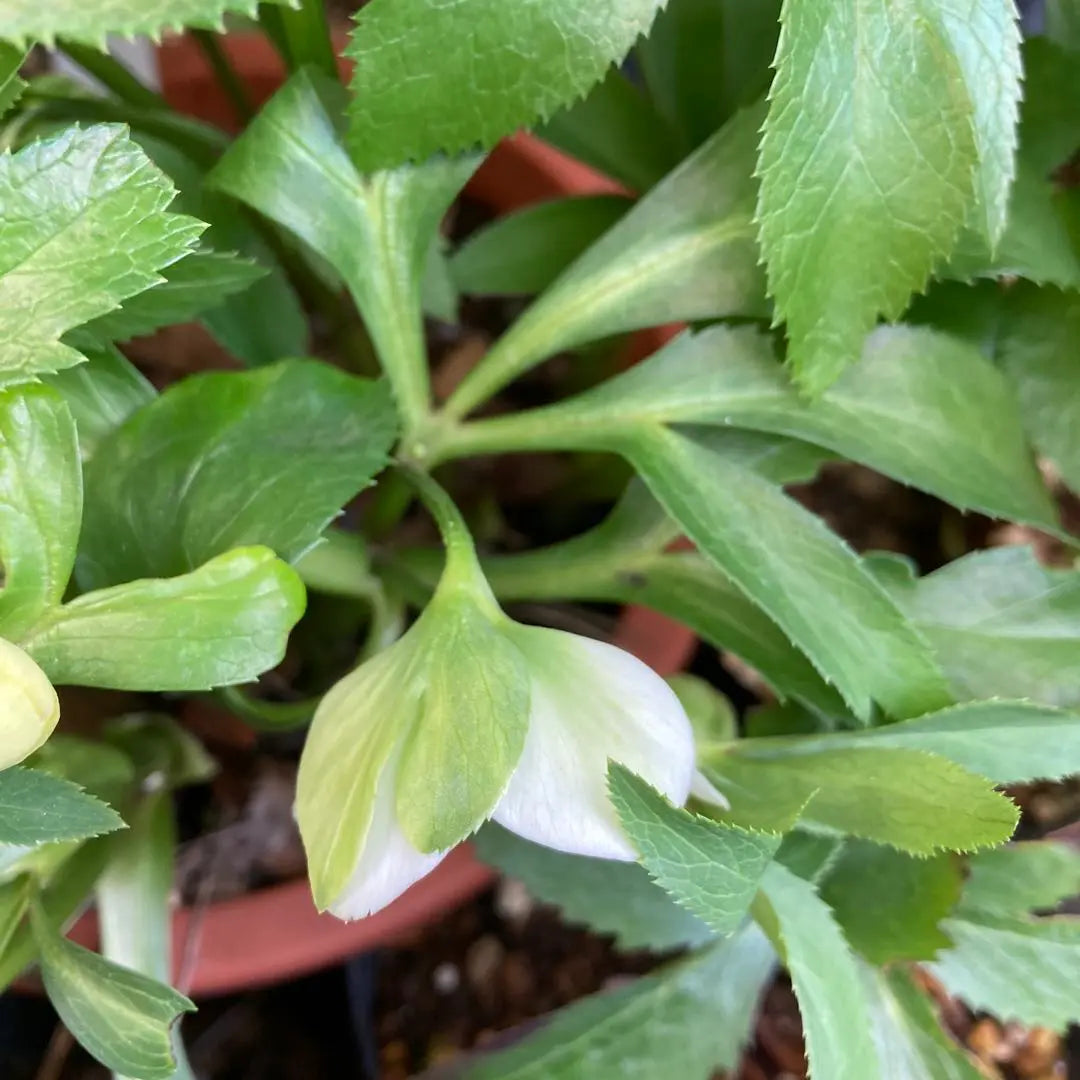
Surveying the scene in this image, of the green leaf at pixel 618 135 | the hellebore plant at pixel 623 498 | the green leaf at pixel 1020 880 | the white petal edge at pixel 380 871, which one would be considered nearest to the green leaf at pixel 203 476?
the hellebore plant at pixel 623 498

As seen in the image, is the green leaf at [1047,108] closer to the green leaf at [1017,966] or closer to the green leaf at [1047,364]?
the green leaf at [1047,364]

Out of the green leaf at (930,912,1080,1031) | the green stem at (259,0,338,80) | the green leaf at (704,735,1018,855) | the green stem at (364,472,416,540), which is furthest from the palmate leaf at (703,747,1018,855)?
the green stem at (259,0,338,80)

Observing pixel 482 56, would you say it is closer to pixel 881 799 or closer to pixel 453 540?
pixel 453 540

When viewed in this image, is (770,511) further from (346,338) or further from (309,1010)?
(309,1010)

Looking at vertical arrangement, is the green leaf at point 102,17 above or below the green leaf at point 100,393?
above

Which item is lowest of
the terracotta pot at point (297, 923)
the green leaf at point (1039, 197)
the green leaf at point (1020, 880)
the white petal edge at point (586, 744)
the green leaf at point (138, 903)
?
the terracotta pot at point (297, 923)

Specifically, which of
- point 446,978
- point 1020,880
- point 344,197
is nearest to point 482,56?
point 344,197
